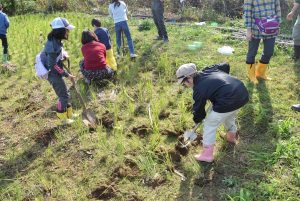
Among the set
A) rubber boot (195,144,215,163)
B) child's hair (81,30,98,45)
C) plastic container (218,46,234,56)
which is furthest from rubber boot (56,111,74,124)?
plastic container (218,46,234,56)

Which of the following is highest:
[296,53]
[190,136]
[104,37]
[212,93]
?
[104,37]

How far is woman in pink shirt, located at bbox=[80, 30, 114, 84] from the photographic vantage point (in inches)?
227

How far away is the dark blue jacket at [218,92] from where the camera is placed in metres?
3.41

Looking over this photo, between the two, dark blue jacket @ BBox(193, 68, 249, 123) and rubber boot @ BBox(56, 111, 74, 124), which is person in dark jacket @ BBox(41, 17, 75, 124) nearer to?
rubber boot @ BBox(56, 111, 74, 124)

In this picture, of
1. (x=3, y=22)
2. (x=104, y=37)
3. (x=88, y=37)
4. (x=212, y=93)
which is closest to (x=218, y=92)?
(x=212, y=93)

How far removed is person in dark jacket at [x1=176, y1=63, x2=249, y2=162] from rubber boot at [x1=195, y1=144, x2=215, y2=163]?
62 millimetres

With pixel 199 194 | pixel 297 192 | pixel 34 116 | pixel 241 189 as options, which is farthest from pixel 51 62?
pixel 297 192

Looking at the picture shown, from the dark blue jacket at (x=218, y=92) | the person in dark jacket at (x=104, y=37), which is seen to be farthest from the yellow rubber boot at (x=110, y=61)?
the dark blue jacket at (x=218, y=92)

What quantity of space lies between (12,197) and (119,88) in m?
2.54

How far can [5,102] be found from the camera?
230 inches

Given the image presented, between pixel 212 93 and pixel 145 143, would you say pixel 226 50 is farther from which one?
pixel 212 93

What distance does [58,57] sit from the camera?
449 centimetres

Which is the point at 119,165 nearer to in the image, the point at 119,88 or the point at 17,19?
the point at 119,88

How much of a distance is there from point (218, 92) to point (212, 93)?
59mm
